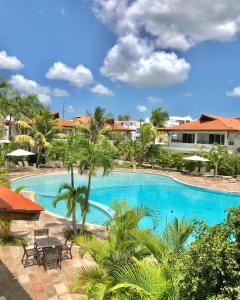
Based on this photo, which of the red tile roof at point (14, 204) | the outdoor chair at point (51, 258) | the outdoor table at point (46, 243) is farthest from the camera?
the outdoor table at point (46, 243)

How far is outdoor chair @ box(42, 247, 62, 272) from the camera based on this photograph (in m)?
8.25

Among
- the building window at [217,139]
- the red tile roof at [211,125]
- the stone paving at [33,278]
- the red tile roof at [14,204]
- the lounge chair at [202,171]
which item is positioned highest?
the red tile roof at [211,125]

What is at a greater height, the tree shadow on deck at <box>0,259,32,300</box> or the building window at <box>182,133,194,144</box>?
the building window at <box>182,133,194,144</box>

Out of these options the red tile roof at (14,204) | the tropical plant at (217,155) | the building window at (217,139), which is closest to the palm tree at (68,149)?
the red tile roof at (14,204)

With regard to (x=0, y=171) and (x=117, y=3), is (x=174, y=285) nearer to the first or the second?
(x=0, y=171)

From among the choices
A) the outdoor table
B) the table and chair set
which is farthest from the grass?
the outdoor table

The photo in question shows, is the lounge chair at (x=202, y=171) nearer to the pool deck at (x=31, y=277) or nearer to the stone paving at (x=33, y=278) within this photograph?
the pool deck at (x=31, y=277)

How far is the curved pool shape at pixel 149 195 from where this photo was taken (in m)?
17.5

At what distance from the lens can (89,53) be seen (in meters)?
24.0

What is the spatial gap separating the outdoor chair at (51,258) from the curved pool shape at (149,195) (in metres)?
6.11

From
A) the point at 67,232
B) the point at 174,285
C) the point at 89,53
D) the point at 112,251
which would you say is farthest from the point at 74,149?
the point at 89,53

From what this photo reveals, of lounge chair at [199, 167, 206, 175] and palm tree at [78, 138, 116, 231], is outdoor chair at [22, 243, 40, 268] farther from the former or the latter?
lounge chair at [199, 167, 206, 175]

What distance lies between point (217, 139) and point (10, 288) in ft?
107

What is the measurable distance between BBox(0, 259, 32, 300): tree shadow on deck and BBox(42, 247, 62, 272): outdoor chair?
1.00 meters
